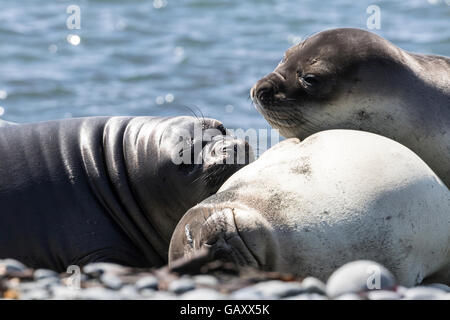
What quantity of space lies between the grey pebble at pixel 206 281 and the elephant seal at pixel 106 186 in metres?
1.40

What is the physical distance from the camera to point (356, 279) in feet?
12.9

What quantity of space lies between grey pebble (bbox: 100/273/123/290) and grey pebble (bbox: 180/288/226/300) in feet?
0.95

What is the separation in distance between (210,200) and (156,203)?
1234 millimetres

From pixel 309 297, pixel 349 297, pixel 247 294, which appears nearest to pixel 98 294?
pixel 247 294

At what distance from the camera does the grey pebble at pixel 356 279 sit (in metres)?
3.91

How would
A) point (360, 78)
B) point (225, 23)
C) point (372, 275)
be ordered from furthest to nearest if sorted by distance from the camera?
point (225, 23) → point (360, 78) → point (372, 275)

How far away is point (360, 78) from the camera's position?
16.6 feet

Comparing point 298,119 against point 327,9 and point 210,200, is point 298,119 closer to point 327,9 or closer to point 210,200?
point 210,200

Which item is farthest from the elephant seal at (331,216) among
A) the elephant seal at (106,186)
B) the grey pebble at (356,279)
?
the elephant seal at (106,186)

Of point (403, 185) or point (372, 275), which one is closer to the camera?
point (372, 275)

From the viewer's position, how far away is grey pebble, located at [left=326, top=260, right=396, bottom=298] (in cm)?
391

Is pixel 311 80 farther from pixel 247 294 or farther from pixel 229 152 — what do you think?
pixel 247 294

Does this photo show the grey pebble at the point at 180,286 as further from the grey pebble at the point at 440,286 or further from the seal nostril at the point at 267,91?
the seal nostril at the point at 267,91

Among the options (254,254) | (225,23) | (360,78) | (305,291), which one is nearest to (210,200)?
(254,254)
